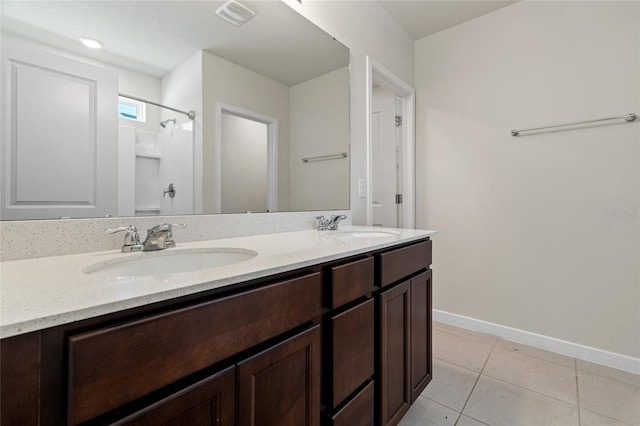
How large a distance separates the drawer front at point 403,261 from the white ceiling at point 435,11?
1.78m

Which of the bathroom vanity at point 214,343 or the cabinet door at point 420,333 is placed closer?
the bathroom vanity at point 214,343

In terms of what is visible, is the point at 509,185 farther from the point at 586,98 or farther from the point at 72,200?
the point at 72,200

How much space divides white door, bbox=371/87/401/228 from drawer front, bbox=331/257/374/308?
5.51ft

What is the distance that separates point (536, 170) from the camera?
2.02 m

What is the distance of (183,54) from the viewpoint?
107 cm

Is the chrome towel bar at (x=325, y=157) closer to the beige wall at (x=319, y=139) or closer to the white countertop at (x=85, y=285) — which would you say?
the beige wall at (x=319, y=139)

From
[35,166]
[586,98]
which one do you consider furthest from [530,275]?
[35,166]

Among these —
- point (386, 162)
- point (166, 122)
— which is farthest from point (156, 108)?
point (386, 162)

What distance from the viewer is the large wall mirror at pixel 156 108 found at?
2.55 ft

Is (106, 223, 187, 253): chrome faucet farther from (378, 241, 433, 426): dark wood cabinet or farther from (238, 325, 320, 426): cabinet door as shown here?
(378, 241, 433, 426): dark wood cabinet

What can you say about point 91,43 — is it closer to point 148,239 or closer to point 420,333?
point 148,239

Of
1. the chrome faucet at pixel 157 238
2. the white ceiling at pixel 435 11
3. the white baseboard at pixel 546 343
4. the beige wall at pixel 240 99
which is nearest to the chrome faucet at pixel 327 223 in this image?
the beige wall at pixel 240 99

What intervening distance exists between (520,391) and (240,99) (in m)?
2.04

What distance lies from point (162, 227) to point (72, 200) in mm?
250
